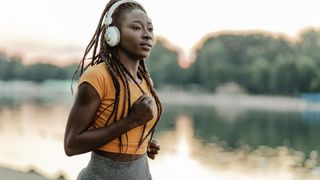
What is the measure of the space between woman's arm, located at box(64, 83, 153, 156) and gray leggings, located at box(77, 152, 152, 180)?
0.17ft

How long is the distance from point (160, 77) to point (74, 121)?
52.5 m

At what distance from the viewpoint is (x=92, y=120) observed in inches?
57.6

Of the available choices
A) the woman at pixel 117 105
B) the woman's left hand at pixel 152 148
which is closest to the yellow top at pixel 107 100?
the woman at pixel 117 105

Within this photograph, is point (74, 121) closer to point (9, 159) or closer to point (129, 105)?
point (129, 105)

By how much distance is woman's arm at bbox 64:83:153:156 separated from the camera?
4.71 feet

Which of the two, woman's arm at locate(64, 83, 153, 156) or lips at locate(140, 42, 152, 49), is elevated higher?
lips at locate(140, 42, 152, 49)

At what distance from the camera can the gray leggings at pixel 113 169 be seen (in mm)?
1488

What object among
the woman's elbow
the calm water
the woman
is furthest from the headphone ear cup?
the calm water

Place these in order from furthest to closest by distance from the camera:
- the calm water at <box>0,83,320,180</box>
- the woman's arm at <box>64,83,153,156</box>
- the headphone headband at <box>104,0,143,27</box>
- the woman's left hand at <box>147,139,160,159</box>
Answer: the calm water at <box>0,83,320,180</box>
the woman's left hand at <box>147,139,160,159</box>
the headphone headband at <box>104,0,143,27</box>
the woman's arm at <box>64,83,153,156</box>

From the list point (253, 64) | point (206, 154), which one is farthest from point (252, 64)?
point (206, 154)

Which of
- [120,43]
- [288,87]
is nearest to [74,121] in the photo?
[120,43]

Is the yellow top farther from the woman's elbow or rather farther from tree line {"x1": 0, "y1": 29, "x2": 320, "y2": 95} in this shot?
tree line {"x1": 0, "y1": 29, "x2": 320, "y2": 95}

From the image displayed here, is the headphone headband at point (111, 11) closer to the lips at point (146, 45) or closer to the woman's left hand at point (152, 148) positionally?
the lips at point (146, 45)

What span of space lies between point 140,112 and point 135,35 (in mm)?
193
